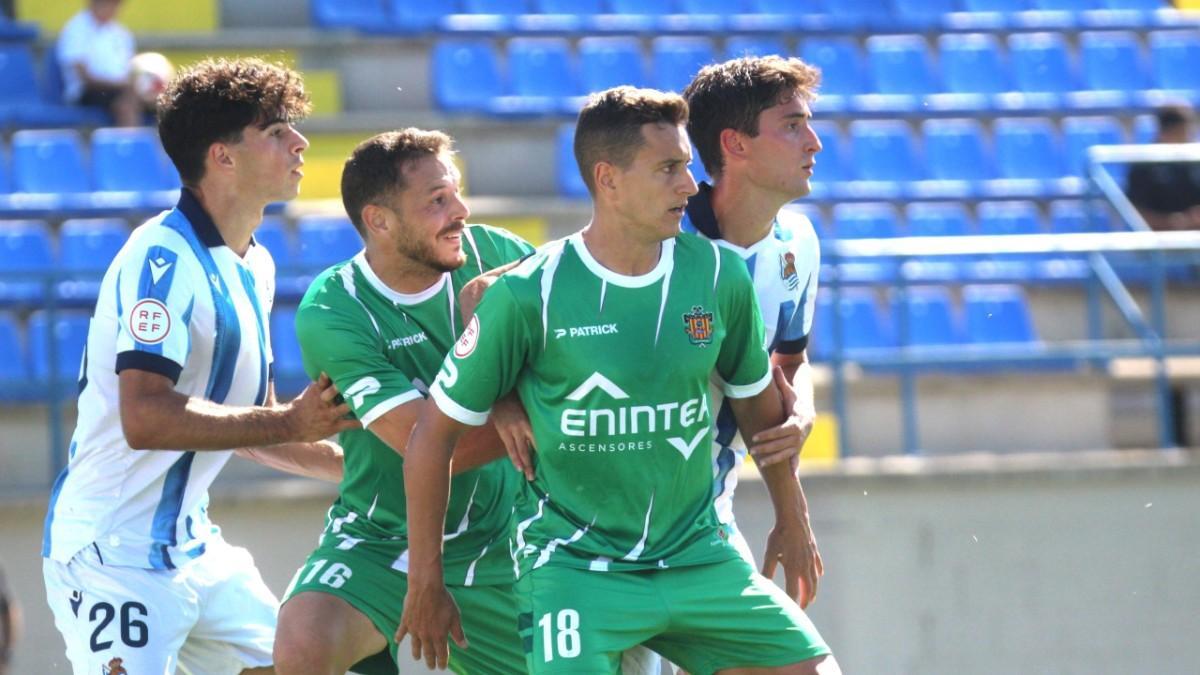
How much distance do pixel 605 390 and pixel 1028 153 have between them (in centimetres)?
900

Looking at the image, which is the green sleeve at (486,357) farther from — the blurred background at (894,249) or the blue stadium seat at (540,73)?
the blue stadium seat at (540,73)

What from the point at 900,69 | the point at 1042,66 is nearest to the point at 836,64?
the point at 900,69

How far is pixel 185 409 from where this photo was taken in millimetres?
4637

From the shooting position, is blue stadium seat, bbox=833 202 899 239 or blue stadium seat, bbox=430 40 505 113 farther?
blue stadium seat, bbox=430 40 505 113

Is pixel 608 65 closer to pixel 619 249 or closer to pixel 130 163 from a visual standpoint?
pixel 130 163

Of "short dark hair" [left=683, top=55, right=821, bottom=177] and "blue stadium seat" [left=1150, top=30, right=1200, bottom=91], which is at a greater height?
"blue stadium seat" [left=1150, top=30, right=1200, bottom=91]

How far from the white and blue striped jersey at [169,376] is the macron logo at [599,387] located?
1.14 meters

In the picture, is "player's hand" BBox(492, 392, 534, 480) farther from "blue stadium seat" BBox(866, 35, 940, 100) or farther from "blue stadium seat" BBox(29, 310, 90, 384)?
"blue stadium seat" BBox(866, 35, 940, 100)

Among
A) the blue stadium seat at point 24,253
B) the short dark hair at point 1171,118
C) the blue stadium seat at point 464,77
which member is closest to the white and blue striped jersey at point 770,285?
the blue stadium seat at point 24,253

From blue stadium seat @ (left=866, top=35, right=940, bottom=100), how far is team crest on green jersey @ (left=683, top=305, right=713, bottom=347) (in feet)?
29.6

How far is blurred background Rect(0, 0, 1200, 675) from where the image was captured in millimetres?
8992

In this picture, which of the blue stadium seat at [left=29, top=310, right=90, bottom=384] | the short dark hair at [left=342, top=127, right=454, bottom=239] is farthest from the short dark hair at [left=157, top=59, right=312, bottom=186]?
the blue stadium seat at [left=29, top=310, right=90, bottom=384]

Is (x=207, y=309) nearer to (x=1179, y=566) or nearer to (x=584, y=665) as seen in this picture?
(x=584, y=665)

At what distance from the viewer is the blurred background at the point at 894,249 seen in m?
8.99
